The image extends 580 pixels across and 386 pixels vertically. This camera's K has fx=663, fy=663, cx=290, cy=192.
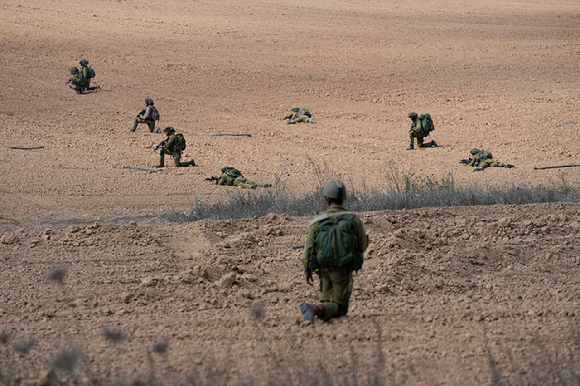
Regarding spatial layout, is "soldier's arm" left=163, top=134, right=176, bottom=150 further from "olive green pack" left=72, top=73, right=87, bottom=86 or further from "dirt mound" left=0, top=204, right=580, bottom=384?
"olive green pack" left=72, top=73, right=87, bottom=86

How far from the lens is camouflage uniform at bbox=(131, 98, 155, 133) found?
16922mm

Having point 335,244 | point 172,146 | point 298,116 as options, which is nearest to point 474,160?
point 298,116

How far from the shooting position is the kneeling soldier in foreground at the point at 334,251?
4.93 metres

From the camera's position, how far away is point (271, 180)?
13.4m

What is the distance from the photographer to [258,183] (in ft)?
42.1

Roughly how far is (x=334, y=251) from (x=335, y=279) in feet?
0.93

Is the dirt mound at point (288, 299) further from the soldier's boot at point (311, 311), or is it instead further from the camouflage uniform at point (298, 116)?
the camouflage uniform at point (298, 116)

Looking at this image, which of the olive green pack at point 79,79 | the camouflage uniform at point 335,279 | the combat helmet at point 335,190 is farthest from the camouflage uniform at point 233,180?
the olive green pack at point 79,79

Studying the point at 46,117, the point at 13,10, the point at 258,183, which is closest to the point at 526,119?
the point at 258,183

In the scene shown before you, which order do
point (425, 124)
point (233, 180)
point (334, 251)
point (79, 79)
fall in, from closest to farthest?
point (334, 251) → point (233, 180) → point (425, 124) → point (79, 79)

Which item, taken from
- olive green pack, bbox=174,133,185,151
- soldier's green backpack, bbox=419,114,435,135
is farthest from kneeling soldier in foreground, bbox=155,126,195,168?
soldier's green backpack, bbox=419,114,435,135

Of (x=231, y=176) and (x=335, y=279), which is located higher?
(x=231, y=176)

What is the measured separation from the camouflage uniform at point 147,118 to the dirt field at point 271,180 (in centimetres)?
32

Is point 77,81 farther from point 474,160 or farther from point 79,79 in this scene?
point 474,160
